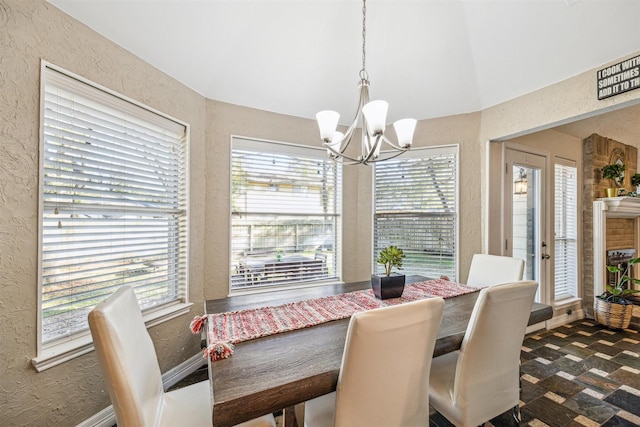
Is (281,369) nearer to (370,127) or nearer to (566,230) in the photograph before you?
(370,127)

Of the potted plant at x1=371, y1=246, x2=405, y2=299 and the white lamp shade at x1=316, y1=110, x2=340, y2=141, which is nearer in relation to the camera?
the white lamp shade at x1=316, y1=110, x2=340, y2=141

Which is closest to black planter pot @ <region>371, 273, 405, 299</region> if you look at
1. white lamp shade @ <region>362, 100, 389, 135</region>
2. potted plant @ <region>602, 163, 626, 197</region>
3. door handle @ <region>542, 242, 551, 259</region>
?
white lamp shade @ <region>362, 100, 389, 135</region>

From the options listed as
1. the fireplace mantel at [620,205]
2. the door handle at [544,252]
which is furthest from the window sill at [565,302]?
the fireplace mantel at [620,205]

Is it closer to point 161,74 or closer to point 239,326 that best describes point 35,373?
point 239,326

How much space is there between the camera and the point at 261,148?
300 centimetres

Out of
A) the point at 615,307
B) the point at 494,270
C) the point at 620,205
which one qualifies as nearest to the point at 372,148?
the point at 494,270

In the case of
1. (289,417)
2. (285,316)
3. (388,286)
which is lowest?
(289,417)

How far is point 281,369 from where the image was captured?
3.58 ft

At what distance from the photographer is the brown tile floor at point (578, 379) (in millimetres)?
1890

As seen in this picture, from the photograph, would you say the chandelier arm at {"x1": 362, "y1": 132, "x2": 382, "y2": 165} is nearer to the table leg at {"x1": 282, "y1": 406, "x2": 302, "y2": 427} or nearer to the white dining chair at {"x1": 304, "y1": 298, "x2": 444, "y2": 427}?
the white dining chair at {"x1": 304, "y1": 298, "x2": 444, "y2": 427}

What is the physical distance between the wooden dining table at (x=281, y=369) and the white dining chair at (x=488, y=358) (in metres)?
0.11

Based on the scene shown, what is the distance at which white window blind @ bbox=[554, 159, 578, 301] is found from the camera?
358cm

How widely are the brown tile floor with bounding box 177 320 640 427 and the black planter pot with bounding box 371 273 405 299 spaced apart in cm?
85

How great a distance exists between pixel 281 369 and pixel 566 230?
4.23 meters
